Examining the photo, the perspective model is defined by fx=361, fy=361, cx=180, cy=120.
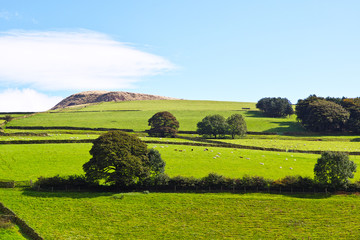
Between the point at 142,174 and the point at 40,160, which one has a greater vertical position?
the point at 40,160

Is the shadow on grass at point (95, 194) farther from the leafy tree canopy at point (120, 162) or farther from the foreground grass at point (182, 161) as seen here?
the foreground grass at point (182, 161)

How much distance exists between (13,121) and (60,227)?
11371cm

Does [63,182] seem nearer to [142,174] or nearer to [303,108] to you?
[142,174]

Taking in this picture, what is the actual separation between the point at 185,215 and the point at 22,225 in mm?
22909

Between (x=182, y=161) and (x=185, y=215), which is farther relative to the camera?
(x=182, y=161)

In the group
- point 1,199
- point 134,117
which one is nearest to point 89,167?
point 1,199

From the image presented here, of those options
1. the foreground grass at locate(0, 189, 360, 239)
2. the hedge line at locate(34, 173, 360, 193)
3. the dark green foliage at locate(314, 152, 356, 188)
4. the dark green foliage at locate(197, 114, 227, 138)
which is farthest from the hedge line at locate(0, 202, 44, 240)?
the dark green foliage at locate(197, 114, 227, 138)

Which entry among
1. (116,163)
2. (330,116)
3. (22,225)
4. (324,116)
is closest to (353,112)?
(330,116)

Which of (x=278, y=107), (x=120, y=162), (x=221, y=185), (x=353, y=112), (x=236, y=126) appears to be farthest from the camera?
(x=278, y=107)

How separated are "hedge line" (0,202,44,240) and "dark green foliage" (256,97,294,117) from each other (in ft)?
515

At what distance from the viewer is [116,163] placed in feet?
206

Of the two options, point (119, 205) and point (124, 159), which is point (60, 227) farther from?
point (124, 159)

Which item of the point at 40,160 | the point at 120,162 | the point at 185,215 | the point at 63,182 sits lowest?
the point at 185,215

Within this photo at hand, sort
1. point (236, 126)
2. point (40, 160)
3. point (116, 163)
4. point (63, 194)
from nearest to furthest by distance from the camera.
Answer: point (63, 194), point (116, 163), point (40, 160), point (236, 126)
